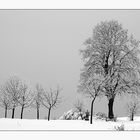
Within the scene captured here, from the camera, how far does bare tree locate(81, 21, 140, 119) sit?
97.5 ft

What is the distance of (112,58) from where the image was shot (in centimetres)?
3105

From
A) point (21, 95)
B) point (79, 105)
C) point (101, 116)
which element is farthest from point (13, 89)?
point (101, 116)

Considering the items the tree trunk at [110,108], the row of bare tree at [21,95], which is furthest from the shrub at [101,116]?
the row of bare tree at [21,95]

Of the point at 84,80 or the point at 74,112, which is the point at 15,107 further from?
the point at 84,80

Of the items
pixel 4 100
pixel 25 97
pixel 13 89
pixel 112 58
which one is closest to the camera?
pixel 112 58

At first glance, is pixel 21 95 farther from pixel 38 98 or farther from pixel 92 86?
pixel 92 86

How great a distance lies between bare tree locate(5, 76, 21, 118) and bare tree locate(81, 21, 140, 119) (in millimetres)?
16190

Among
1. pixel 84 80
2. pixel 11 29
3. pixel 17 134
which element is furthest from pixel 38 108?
pixel 17 134

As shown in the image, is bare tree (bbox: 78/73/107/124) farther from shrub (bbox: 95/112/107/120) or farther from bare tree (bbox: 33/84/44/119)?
bare tree (bbox: 33/84/44/119)

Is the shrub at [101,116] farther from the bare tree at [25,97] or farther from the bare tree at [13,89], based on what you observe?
the bare tree at [13,89]

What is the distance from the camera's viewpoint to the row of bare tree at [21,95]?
43.2m

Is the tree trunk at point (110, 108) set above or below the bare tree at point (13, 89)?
below

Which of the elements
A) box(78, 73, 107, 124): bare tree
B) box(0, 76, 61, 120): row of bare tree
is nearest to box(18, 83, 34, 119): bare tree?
box(0, 76, 61, 120): row of bare tree

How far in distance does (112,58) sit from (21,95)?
18.7 m
